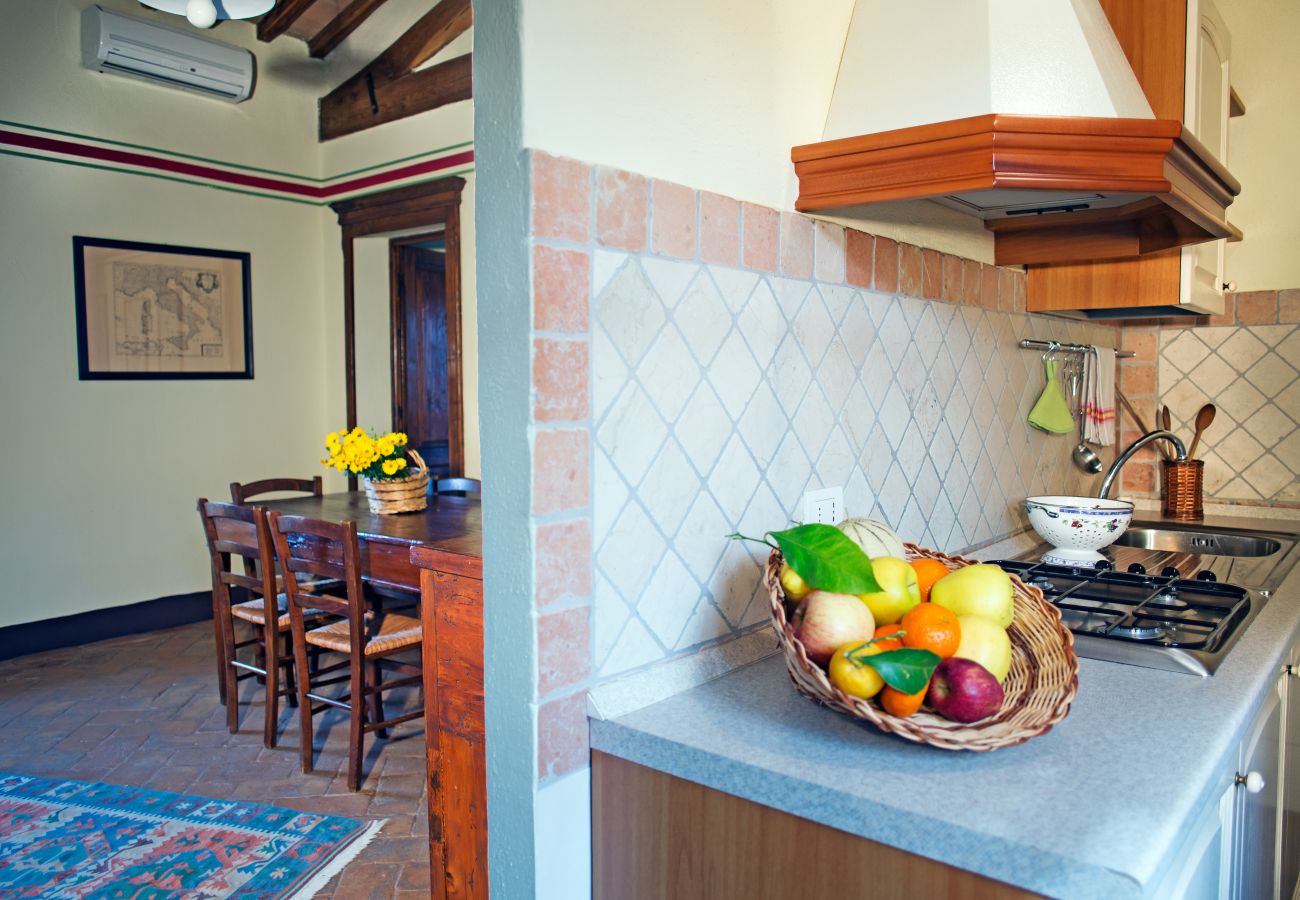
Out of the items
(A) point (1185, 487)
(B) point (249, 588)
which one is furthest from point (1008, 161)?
(B) point (249, 588)

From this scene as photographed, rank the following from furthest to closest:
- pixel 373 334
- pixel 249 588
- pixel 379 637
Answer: pixel 373 334
pixel 249 588
pixel 379 637

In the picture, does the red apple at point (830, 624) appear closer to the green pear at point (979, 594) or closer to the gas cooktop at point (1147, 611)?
the green pear at point (979, 594)

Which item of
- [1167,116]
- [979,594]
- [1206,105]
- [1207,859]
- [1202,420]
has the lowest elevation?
[1207,859]

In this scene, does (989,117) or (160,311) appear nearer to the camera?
(989,117)

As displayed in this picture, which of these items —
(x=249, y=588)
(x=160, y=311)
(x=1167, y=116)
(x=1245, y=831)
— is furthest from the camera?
(x=160, y=311)

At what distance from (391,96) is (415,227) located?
0.80m

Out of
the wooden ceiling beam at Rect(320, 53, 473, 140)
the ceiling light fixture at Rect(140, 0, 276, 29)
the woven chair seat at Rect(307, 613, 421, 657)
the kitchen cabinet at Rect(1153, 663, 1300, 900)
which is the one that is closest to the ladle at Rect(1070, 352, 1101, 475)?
the kitchen cabinet at Rect(1153, 663, 1300, 900)

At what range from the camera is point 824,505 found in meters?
1.53

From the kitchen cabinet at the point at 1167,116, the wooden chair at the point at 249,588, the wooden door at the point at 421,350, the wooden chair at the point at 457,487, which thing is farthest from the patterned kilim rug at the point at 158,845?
the wooden door at the point at 421,350

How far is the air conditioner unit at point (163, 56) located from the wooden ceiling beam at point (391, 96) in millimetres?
576

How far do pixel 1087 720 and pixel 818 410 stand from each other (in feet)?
2.04

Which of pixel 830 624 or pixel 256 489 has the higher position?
pixel 830 624

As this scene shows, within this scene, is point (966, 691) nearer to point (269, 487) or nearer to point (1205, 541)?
point (1205, 541)

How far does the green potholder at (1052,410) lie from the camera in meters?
2.40
